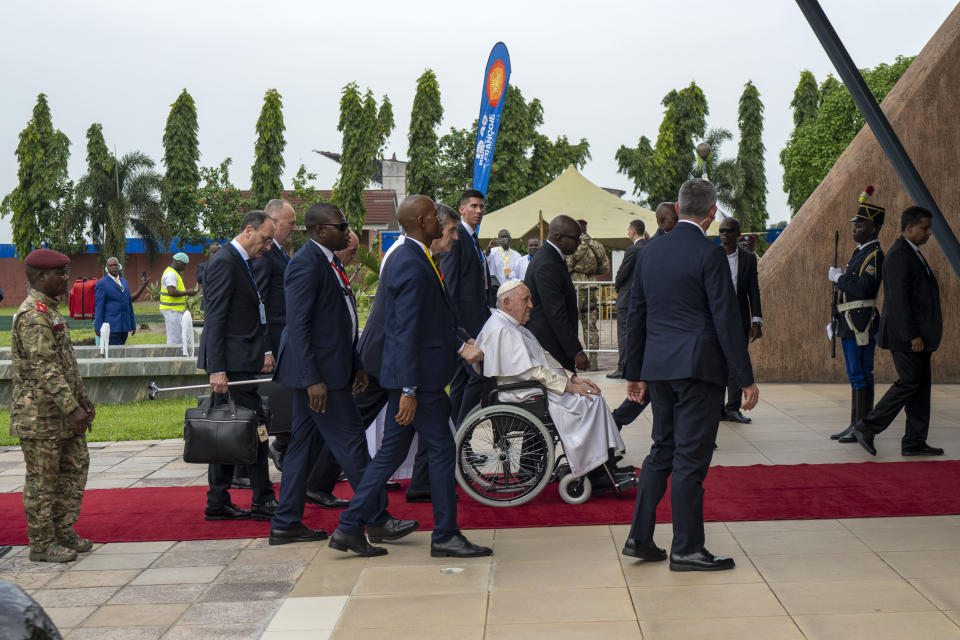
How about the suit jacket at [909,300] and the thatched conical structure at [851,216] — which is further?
the thatched conical structure at [851,216]

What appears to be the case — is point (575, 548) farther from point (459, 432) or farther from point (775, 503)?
point (775, 503)

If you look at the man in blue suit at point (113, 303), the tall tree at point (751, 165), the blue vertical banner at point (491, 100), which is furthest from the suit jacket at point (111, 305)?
the tall tree at point (751, 165)

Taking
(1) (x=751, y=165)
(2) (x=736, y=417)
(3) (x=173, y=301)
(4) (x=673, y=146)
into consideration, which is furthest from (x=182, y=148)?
(2) (x=736, y=417)

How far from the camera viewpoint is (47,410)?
500cm

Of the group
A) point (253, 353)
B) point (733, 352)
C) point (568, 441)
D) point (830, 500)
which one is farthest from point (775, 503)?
point (253, 353)

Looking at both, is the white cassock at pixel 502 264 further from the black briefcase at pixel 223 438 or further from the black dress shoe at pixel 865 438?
the black briefcase at pixel 223 438

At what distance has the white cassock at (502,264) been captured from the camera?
1587cm

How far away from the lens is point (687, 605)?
4145 mm

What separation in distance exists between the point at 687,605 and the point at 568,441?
1846mm

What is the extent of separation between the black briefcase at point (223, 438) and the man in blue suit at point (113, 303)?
9.45 m

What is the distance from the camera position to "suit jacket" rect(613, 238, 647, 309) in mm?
10586

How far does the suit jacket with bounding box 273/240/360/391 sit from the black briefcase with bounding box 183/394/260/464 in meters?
0.41

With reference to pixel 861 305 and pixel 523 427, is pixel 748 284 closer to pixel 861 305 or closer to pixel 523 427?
pixel 861 305

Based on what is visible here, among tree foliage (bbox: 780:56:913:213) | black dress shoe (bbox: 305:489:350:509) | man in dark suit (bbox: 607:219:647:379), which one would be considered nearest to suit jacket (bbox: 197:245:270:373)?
black dress shoe (bbox: 305:489:350:509)
